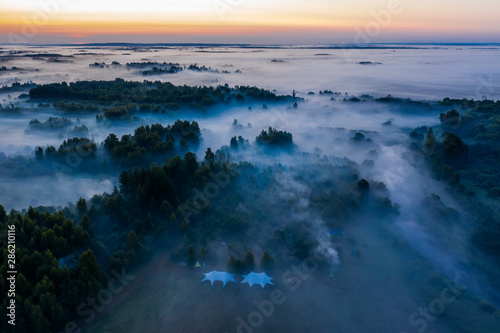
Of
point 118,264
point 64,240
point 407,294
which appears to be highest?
point 64,240

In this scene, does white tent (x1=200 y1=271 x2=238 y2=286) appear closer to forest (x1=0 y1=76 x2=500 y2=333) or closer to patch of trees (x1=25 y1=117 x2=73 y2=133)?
forest (x1=0 y1=76 x2=500 y2=333)

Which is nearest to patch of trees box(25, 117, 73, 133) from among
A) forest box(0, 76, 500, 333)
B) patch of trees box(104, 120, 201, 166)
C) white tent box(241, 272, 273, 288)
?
forest box(0, 76, 500, 333)

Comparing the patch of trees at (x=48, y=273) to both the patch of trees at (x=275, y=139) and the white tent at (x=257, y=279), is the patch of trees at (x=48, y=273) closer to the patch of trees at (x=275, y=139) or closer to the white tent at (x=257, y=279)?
the white tent at (x=257, y=279)

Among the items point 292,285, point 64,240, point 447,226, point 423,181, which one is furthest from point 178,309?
point 423,181

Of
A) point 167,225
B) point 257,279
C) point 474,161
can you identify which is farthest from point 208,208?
point 474,161

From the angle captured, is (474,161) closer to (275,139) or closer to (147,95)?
(275,139)

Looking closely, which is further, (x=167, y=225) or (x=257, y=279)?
(x=167, y=225)

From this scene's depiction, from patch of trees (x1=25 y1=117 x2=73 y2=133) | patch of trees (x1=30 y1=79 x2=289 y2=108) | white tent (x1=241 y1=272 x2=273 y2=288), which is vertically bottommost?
white tent (x1=241 y1=272 x2=273 y2=288)

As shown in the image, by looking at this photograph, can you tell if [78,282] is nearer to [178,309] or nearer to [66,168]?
[178,309]
